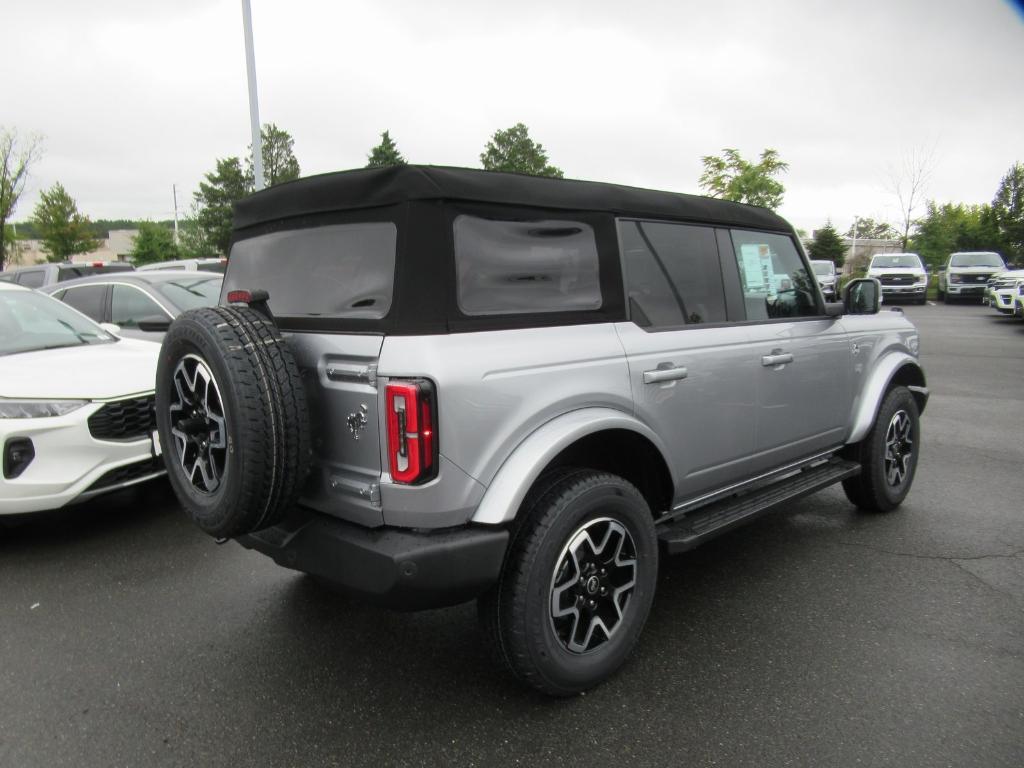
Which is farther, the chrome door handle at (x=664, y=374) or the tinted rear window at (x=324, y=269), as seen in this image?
the chrome door handle at (x=664, y=374)

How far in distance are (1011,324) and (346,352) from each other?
66.1 ft

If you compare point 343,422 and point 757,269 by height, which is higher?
point 757,269

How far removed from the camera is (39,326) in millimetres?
5023

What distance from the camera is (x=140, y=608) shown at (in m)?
3.39

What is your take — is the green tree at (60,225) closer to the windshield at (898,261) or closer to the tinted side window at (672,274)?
the windshield at (898,261)

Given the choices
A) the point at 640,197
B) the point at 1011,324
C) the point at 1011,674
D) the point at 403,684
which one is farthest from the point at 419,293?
the point at 1011,324

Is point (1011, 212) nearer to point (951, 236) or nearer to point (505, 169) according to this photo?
point (951, 236)

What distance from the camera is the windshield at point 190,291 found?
289 inches

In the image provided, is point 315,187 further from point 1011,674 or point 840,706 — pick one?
point 1011,674

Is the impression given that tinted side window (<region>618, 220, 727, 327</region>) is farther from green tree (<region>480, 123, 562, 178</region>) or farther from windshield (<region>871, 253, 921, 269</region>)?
green tree (<region>480, 123, 562, 178</region>)

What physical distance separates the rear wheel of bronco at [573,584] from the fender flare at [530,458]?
159 mm

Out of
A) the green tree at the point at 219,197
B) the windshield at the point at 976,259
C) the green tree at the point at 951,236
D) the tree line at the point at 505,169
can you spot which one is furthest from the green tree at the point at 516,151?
the windshield at the point at 976,259

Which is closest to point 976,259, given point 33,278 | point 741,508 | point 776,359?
point 776,359

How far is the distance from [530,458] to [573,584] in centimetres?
55
